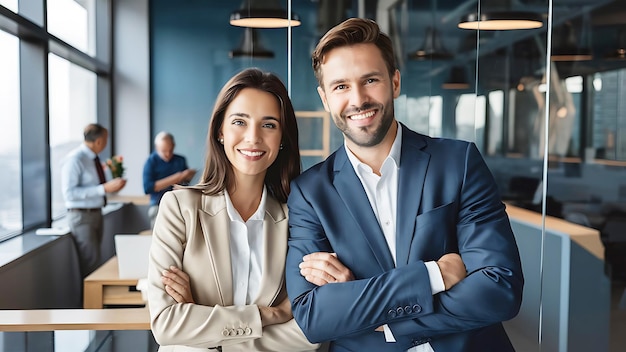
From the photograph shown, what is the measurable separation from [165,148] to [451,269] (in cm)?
662

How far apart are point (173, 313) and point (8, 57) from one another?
15.5ft

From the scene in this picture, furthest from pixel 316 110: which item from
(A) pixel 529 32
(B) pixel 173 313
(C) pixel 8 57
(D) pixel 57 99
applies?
(D) pixel 57 99

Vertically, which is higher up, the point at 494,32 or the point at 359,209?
the point at 494,32

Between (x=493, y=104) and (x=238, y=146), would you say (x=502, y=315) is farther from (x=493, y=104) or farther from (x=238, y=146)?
(x=493, y=104)

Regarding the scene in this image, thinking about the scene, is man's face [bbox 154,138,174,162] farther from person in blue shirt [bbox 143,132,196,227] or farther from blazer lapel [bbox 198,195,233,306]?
blazer lapel [bbox 198,195,233,306]

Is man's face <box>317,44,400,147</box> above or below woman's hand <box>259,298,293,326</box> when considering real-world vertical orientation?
above

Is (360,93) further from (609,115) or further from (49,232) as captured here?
Answer: (49,232)

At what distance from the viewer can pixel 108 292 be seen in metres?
4.45

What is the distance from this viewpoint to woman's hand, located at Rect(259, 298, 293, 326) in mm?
1956

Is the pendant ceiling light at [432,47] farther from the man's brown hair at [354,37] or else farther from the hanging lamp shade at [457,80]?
the man's brown hair at [354,37]

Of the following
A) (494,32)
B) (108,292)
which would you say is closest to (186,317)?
(494,32)

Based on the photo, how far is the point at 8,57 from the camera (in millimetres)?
5867

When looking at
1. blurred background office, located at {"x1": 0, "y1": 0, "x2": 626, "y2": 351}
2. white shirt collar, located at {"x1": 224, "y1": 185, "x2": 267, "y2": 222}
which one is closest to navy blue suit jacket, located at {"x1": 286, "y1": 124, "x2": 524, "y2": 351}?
white shirt collar, located at {"x1": 224, "y1": 185, "x2": 267, "y2": 222}

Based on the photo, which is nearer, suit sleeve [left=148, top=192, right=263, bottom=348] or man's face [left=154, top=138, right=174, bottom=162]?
suit sleeve [left=148, top=192, right=263, bottom=348]
